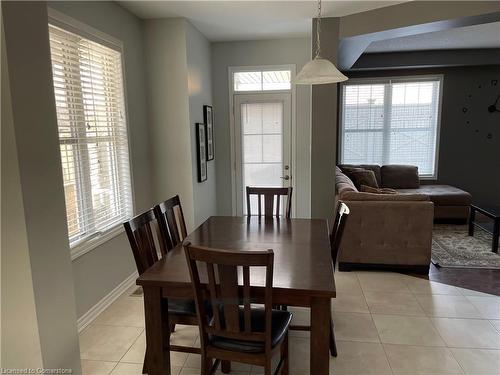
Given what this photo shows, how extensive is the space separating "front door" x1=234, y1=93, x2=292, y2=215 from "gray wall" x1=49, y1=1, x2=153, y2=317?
1.51 m

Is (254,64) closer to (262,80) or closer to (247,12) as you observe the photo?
(262,80)

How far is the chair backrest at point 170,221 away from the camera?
236 centimetres

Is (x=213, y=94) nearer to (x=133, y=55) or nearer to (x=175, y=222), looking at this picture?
(x=133, y=55)

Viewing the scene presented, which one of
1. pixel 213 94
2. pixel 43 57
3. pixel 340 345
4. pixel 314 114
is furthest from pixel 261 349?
pixel 213 94

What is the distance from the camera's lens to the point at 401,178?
19.3 ft

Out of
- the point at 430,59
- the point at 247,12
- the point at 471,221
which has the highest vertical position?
the point at 247,12

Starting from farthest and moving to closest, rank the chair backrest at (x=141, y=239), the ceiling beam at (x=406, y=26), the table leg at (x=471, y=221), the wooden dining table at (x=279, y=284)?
the table leg at (x=471, y=221) < the ceiling beam at (x=406, y=26) < the chair backrest at (x=141, y=239) < the wooden dining table at (x=279, y=284)

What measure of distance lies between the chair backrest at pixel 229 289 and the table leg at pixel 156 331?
0.27 meters

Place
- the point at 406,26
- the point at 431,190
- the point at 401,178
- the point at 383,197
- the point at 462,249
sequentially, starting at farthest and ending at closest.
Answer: the point at 401,178 < the point at 431,190 < the point at 462,249 < the point at 383,197 < the point at 406,26

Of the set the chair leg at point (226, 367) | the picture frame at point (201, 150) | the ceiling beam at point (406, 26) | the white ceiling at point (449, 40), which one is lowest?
the chair leg at point (226, 367)

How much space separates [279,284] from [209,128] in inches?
127

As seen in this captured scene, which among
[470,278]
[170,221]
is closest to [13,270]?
[170,221]

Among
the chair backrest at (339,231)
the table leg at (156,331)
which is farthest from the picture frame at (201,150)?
the table leg at (156,331)

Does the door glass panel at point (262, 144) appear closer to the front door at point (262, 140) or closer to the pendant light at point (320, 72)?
the front door at point (262, 140)
